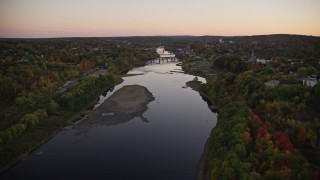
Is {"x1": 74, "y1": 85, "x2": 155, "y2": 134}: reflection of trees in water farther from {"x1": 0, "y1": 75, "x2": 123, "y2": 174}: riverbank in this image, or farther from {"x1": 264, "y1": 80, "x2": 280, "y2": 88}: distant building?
{"x1": 264, "y1": 80, "x2": 280, "y2": 88}: distant building

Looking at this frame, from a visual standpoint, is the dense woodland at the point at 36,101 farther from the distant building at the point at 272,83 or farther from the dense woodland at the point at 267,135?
the distant building at the point at 272,83

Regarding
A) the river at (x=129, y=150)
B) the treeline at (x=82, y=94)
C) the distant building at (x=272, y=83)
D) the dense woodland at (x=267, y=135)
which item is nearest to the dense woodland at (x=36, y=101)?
the treeline at (x=82, y=94)

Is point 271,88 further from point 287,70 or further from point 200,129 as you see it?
point 287,70

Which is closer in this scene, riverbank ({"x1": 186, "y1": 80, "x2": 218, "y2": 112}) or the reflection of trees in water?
the reflection of trees in water

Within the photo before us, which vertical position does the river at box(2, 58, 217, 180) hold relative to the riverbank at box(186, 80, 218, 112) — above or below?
above

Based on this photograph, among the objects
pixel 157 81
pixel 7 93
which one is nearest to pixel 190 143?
pixel 7 93

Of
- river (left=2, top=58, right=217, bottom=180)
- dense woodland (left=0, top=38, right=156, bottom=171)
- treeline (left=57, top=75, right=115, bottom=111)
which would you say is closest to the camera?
river (left=2, top=58, right=217, bottom=180)

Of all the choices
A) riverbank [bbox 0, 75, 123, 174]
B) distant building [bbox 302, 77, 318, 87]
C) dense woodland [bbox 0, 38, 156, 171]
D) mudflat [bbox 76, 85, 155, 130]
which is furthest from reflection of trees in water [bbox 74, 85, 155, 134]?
distant building [bbox 302, 77, 318, 87]
